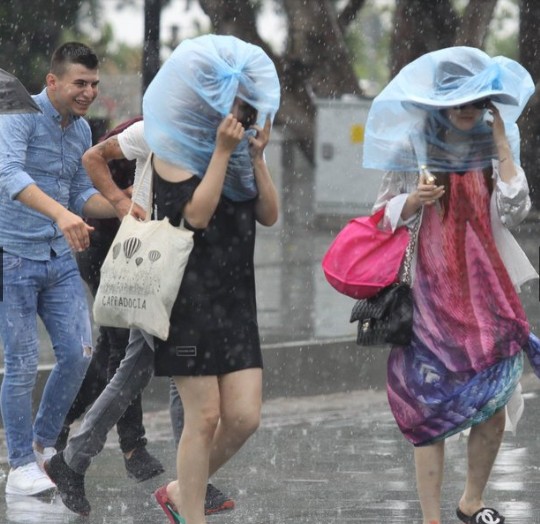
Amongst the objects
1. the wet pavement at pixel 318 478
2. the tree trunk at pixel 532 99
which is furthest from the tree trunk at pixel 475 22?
the wet pavement at pixel 318 478

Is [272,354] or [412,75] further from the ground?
[412,75]

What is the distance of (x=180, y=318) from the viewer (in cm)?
516

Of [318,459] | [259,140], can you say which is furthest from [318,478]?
[259,140]

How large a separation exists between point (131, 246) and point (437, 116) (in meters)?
1.24

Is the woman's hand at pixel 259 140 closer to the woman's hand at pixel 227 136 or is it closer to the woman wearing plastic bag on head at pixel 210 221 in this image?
the woman wearing plastic bag on head at pixel 210 221

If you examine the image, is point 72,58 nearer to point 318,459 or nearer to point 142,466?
point 142,466

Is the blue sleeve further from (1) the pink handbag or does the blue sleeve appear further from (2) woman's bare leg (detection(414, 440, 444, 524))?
(2) woman's bare leg (detection(414, 440, 444, 524))

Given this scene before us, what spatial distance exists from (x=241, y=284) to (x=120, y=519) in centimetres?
134

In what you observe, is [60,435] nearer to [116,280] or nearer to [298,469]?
[298,469]

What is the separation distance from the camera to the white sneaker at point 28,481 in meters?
6.23

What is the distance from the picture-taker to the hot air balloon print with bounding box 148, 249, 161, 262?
510 cm

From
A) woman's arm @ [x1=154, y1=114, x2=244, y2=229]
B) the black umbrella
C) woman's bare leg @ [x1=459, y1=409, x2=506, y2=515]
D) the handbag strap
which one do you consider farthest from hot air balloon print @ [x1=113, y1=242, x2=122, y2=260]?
woman's bare leg @ [x1=459, y1=409, x2=506, y2=515]

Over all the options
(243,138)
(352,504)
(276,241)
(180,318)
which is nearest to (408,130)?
(243,138)

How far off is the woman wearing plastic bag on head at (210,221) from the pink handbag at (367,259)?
39cm
